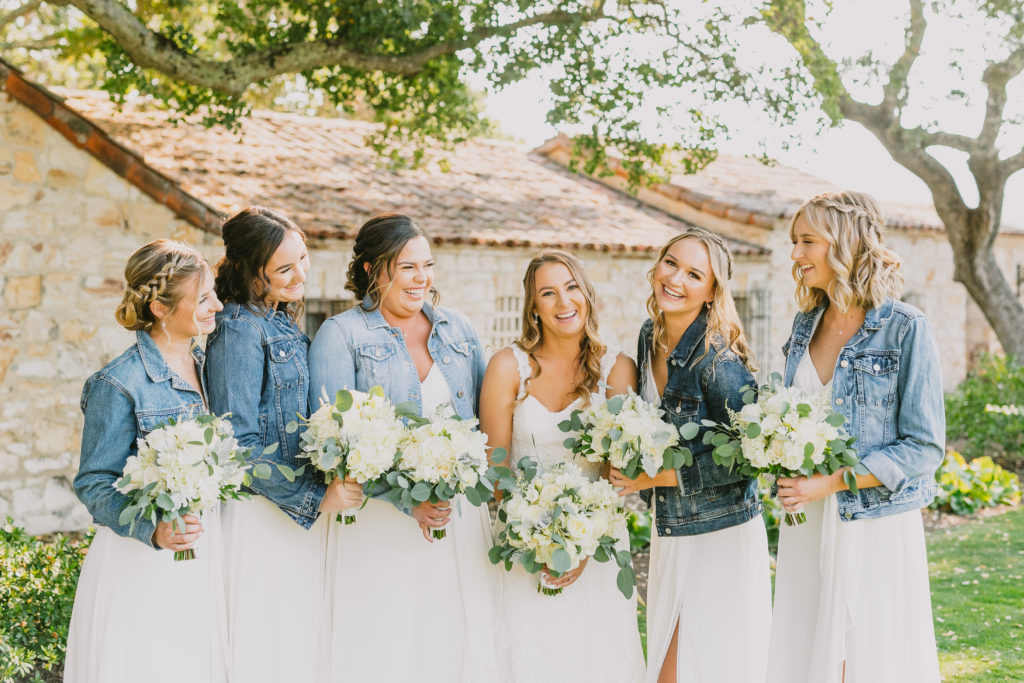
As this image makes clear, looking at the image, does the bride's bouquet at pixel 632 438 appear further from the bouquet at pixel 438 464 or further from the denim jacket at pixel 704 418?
the bouquet at pixel 438 464

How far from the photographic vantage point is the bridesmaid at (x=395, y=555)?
359cm

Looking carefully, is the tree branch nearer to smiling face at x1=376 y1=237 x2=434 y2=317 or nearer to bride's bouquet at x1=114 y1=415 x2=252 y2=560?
smiling face at x1=376 y1=237 x2=434 y2=317

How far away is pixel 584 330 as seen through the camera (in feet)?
12.7

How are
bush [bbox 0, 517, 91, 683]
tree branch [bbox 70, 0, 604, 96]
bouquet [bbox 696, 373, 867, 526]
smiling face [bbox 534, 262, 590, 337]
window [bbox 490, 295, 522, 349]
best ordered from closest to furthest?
bouquet [bbox 696, 373, 867, 526] → smiling face [bbox 534, 262, 590, 337] → bush [bbox 0, 517, 91, 683] → tree branch [bbox 70, 0, 604, 96] → window [bbox 490, 295, 522, 349]

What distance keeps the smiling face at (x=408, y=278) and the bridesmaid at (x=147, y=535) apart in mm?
709

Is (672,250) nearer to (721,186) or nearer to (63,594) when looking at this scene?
(63,594)

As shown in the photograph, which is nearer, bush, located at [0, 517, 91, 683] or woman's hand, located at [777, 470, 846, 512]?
woman's hand, located at [777, 470, 846, 512]

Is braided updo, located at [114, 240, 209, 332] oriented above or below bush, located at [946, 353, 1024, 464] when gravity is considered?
above

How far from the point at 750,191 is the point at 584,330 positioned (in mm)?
11835

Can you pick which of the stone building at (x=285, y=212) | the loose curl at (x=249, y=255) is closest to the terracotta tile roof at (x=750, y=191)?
the stone building at (x=285, y=212)

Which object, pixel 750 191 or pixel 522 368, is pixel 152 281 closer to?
pixel 522 368

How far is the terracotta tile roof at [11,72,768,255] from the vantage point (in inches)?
371

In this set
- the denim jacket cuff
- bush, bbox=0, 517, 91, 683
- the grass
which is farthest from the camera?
the grass

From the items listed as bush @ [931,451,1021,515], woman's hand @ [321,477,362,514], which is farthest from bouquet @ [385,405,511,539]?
bush @ [931,451,1021,515]
